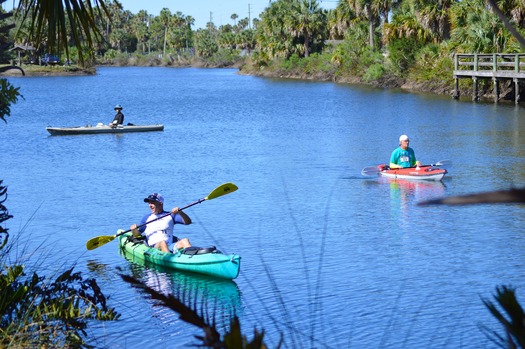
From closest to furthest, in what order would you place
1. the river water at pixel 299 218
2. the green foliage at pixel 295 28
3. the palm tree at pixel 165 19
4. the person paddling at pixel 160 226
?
the river water at pixel 299 218
the person paddling at pixel 160 226
the green foliage at pixel 295 28
the palm tree at pixel 165 19

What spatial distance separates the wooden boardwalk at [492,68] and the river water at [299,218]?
166 cm

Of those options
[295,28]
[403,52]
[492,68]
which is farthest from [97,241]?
[295,28]

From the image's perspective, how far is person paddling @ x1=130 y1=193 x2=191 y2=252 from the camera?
1402 cm

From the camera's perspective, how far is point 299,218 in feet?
59.9

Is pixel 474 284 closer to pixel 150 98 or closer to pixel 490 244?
pixel 490 244

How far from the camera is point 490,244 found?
15.5 metres

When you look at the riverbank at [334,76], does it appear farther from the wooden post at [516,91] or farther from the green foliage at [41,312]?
the green foliage at [41,312]

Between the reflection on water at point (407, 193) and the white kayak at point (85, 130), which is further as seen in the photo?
the white kayak at point (85, 130)

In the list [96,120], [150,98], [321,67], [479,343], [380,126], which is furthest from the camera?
[321,67]

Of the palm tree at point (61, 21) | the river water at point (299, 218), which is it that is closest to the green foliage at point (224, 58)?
the river water at point (299, 218)

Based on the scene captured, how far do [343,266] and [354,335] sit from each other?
3.62 m

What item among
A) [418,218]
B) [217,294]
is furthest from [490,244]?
[217,294]

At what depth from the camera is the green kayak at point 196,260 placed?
12891 millimetres

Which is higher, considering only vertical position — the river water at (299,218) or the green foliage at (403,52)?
the green foliage at (403,52)
